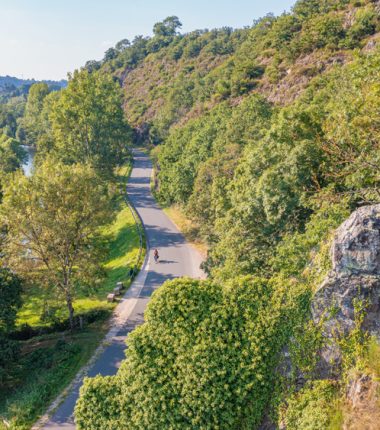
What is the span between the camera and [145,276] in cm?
2897

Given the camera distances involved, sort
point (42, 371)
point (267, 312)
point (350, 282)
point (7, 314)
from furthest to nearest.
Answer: point (7, 314) → point (42, 371) → point (267, 312) → point (350, 282)

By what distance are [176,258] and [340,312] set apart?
21.9 meters

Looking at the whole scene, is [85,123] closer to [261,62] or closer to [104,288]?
[104,288]

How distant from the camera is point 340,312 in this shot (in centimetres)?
1058

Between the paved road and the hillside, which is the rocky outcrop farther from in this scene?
the hillside

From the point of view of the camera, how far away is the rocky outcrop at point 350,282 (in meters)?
10.2

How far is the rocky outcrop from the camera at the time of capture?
33.6 ft

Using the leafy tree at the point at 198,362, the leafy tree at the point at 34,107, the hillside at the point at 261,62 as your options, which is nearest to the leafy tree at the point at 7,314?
the leafy tree at the point at 198,362

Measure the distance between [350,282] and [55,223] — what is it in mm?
15982

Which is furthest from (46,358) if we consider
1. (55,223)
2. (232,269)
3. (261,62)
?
(261,62)

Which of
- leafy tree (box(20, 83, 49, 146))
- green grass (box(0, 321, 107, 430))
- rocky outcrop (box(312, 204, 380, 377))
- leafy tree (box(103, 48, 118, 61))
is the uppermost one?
leafy tree (box(103, 48, 118, 61))

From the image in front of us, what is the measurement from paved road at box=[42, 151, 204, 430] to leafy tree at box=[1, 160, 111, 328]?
353 cm

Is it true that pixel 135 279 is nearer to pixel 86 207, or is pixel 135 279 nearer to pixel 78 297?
pixel 78 297

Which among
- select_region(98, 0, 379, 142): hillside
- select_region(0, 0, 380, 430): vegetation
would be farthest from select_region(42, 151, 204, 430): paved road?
select_region(98, 0, 379, 142): hillside
